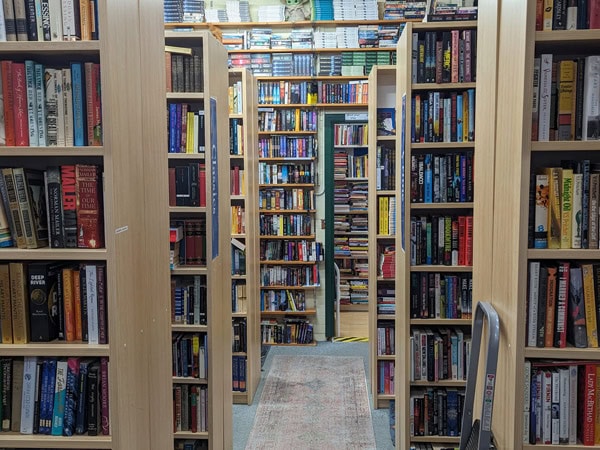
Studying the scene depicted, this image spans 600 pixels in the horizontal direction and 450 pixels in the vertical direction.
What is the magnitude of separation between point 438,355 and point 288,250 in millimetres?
2958

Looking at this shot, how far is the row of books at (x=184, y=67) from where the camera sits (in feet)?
10.3

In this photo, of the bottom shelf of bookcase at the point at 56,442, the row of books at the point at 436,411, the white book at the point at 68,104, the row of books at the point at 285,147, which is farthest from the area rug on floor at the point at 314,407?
the white book at the point at 68,104

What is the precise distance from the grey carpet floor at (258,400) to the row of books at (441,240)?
1.36 metres

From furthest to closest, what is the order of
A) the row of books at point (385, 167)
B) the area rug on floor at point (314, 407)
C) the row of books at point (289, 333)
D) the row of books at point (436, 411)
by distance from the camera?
the row of books at point (289, 333)
the row of books at point (385, 167)
the area rug on floor at point (314, 407)
the row of books at point (436, 411)

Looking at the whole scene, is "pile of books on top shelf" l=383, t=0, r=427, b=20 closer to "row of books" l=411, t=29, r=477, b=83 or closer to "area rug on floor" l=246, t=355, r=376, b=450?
"row of books" l=411, t=29, r=477, b=83

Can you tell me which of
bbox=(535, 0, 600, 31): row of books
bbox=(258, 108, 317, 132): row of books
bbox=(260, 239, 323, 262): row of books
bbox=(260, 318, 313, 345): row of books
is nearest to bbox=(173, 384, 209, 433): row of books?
bbox=(535, 0, 600, 31): row of books

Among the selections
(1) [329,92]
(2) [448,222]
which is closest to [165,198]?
(2) [448,222]

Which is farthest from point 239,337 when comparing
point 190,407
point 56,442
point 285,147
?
point 56,442

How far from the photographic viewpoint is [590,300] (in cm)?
154

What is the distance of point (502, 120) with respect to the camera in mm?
1700

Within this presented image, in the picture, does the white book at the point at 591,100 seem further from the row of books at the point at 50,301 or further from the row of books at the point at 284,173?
the row of books at the point at 284,173

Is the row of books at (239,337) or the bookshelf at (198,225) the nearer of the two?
the bookshelf at (198,225)

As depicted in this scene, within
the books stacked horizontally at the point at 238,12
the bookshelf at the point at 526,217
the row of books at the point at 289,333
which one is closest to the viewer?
the bookshelf at the point at 526,217

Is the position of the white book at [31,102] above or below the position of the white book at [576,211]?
above
